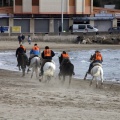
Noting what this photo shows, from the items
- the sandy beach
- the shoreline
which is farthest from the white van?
the sandy beach

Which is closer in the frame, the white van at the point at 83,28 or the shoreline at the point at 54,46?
the shoreline at the point at 54,46

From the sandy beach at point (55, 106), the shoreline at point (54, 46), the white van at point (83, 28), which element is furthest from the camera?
the white van at point (83, 28)

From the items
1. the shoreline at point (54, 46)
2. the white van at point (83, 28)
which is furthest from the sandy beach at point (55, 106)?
the white van at point (83, 28)

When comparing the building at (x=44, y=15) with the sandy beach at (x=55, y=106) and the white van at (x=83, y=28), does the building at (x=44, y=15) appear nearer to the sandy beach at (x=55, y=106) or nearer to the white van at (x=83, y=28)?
the white van at (x=83, y=28)

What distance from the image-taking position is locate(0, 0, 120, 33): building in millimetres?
85375

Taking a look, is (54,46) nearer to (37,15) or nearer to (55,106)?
(37,15)

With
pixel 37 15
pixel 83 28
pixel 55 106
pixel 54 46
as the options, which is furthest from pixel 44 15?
pixel 55 106

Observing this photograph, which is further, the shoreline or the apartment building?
the apartment building

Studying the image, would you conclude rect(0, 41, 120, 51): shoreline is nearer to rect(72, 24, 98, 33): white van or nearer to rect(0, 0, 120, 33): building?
rect(72, 24, 98, 33): white van

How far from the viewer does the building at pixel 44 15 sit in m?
85.4

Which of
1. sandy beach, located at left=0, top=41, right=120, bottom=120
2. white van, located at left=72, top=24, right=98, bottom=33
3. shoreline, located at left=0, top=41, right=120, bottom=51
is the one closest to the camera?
sandy beach, located at left=0, top=41, right=120, bottom=120

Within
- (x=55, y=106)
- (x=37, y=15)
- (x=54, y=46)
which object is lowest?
(x=54, y=46)

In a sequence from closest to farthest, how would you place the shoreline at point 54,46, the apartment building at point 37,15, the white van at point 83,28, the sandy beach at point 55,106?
the sandy beach at point 55,106 → the shoreline at point 54,46 → the white van at point 83,28 → the apartment building at point 37,15

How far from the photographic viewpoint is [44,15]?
85812 millimetres
